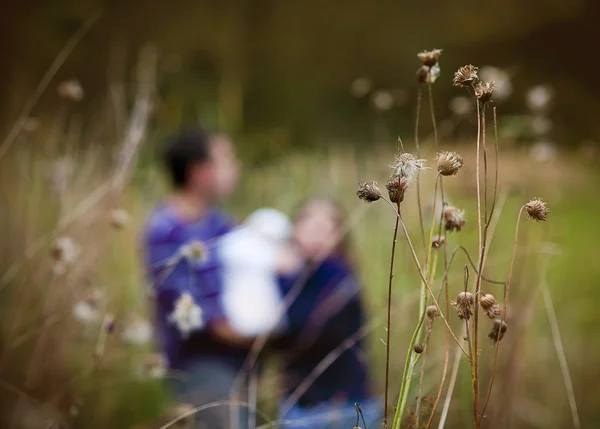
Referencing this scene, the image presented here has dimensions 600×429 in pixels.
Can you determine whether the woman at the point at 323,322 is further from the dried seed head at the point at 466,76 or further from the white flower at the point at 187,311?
the dried seed head at the point at 466,76

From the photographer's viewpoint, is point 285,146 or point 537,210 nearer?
point 537,210

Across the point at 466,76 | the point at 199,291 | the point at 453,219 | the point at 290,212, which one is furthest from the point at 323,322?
the point at 466,76

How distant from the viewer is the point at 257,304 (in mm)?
1471

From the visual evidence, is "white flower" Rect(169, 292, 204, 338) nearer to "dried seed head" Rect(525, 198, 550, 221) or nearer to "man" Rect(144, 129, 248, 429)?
"dried seed head" Rect(525, 198, 550, 221)

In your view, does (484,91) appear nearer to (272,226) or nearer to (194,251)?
(194,251)

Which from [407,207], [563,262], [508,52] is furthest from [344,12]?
[563,262]

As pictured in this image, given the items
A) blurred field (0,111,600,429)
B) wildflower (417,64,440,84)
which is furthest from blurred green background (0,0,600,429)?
wildflower (417,64,440,84)

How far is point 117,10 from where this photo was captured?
2.24 m

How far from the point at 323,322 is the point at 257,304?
0.64ft

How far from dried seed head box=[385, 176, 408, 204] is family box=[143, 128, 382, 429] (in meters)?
0.85

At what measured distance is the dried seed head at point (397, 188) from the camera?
1.35ft

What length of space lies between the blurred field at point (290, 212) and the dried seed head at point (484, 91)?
727mm

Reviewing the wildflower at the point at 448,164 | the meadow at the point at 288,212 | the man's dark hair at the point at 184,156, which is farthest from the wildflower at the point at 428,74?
the man's dark hair at the point at 184,156

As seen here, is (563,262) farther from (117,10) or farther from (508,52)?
(117,10)
